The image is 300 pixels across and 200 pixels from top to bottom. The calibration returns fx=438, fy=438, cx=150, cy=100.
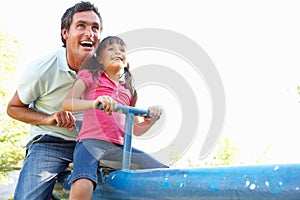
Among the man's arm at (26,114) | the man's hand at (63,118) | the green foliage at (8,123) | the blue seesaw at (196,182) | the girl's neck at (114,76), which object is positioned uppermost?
the green foliage at (8,123)

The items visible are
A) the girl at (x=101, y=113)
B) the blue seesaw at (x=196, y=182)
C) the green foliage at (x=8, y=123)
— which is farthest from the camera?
the green foliage at (x=8, y=123)

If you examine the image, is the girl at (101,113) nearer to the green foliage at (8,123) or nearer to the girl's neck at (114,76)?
the girl's neck at (114,76)

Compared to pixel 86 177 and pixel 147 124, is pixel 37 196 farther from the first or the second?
pixel 147 124

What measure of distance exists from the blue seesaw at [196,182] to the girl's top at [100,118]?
126mm

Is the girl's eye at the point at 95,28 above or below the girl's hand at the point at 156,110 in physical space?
above

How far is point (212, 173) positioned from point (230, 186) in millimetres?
91

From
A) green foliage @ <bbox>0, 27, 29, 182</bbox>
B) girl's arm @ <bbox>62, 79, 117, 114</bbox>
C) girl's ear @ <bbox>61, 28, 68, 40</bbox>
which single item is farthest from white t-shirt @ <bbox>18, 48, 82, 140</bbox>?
green foliage @ <bbox>0, 27, 29, 182</bbox>

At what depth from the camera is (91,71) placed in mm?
2008

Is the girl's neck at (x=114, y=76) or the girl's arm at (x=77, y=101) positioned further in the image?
the girl's neck at (x=114, y=76)

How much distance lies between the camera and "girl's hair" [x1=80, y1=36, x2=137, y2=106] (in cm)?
200

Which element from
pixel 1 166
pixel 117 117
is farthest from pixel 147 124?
pixel 1 166

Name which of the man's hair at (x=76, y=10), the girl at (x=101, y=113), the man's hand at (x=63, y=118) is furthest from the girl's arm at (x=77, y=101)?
the man's hair at (x=76, y=10)

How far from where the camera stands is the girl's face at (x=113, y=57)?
1.99 metres

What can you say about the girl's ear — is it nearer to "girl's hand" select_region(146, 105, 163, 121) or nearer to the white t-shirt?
the white t-shirt
